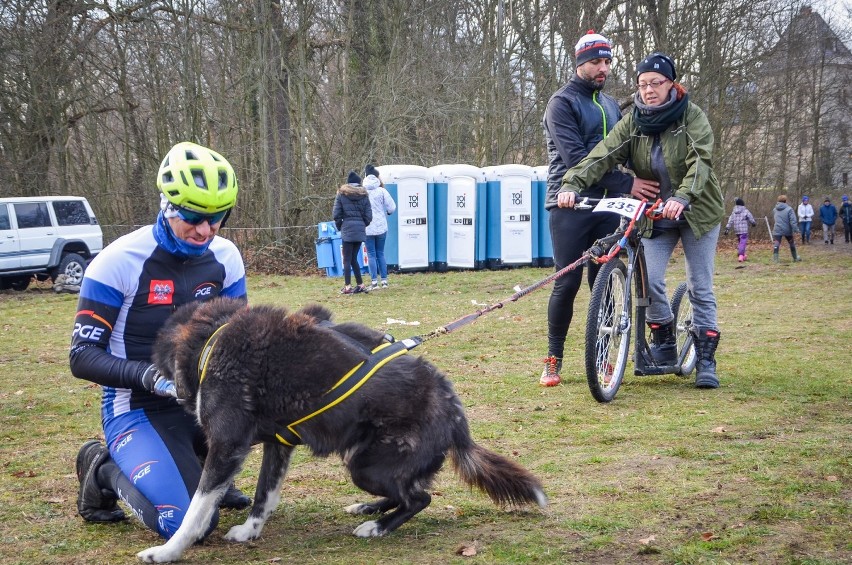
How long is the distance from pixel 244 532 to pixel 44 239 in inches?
710

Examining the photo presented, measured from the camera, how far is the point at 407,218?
69.4ft

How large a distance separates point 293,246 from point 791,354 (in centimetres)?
1743

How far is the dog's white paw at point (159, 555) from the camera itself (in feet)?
11.7

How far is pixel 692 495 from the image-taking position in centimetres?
413

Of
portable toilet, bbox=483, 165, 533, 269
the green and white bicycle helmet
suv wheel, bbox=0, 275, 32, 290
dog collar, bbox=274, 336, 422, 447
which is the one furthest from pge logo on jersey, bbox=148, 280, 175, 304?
suv wheel, bbox=0, 275, 32, 290

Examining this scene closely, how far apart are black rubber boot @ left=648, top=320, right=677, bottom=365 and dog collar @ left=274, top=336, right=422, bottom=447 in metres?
3.44

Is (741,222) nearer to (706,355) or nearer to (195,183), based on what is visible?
(706,355)

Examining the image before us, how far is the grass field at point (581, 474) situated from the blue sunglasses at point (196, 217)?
1.44 m

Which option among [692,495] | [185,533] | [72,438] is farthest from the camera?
[72,438]

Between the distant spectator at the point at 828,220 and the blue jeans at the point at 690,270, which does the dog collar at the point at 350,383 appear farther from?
the distant spectator at the point at 828,220

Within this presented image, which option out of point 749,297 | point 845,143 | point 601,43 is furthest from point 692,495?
point 845,143

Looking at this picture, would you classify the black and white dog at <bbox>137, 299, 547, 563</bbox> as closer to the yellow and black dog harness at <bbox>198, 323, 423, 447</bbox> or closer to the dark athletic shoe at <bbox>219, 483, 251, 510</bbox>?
the yellow and black dog harness at <bbox>198, 323, 423, 447</bbox>

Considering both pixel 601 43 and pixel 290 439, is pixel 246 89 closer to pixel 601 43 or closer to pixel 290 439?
pixel 601 43

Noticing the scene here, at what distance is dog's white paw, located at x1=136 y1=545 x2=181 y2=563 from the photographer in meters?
3.57
